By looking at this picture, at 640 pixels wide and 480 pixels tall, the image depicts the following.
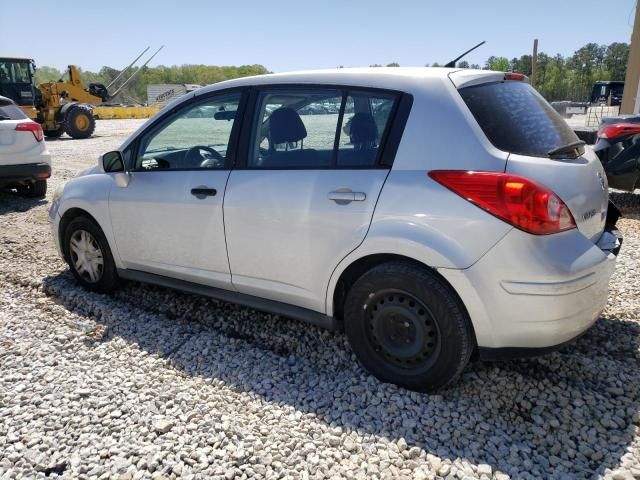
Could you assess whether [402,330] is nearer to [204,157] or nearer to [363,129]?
[363,129]

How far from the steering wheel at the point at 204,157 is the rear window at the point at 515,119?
1.69m

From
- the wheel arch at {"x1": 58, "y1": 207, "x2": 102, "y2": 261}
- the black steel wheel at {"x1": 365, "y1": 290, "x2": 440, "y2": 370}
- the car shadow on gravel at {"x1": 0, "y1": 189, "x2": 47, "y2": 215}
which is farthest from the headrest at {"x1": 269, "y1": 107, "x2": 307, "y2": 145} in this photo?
the car shadow on gravel at {"x1": 0, "y1": 189, "x2": 47, "y2": 215}

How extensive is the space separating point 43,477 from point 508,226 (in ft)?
8.20

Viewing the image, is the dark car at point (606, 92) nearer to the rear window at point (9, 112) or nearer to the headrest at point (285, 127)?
the rear window at point (9, 112)

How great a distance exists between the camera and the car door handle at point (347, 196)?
2.90m

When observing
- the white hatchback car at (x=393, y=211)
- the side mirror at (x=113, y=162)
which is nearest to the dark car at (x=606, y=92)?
the white hatchback car at (x=393, y=211)

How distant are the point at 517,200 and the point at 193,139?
2404mm

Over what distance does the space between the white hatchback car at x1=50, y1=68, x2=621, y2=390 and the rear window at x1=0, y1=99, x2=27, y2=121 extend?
17.9 ft

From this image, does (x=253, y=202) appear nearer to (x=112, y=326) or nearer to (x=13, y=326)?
(x=112, y=326)

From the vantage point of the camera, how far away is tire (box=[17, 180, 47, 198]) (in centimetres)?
895

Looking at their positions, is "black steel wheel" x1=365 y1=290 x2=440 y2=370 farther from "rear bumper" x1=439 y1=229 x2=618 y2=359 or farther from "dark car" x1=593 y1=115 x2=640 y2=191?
"dark car" x1=593 y1=115 x2=640 y2=191

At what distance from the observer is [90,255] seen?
452cm

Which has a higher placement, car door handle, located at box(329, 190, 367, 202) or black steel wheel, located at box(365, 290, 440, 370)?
car door handle, located at box(329, 190, 367, 202)

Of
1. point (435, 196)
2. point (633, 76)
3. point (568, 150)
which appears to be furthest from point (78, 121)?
point (568, 150)
